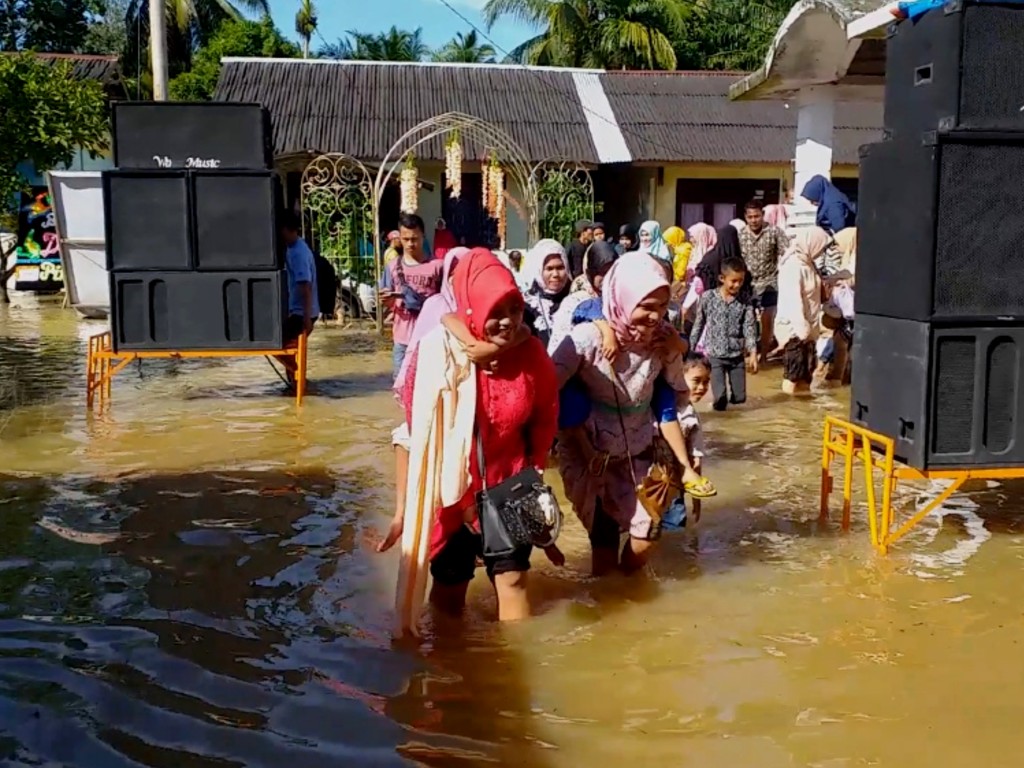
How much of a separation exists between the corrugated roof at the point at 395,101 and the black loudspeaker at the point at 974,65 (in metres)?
13.5

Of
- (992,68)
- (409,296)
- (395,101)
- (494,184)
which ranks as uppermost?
(395,101)

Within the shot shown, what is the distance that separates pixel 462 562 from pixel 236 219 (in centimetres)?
525

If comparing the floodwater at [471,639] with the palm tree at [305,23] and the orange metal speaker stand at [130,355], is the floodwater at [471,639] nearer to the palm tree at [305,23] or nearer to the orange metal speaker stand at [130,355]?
the orange metal speaker stand at [130,355]

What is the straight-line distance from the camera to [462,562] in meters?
4.31

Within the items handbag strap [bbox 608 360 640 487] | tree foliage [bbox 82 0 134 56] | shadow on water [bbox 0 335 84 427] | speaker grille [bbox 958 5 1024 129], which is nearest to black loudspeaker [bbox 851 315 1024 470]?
speaker grille [bbox 958 5 1024 129]

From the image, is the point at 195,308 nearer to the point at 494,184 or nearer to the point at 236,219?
the point at 236,219

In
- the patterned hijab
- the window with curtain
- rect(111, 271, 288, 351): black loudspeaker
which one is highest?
the window with curtain

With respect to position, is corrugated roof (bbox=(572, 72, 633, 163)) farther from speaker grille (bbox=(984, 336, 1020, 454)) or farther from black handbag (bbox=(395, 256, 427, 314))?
speaker grille (bbox=(984, 336, 1020, 454))

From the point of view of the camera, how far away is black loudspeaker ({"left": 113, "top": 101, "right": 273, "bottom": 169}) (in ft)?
29.5

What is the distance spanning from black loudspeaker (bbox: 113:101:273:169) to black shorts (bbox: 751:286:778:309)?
480 centimetres

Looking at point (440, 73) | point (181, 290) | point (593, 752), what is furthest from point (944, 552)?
point (440, 73)

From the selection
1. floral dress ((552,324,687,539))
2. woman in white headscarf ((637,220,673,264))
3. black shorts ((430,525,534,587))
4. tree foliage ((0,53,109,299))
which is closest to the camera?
black shorts ((430,525,534,587))

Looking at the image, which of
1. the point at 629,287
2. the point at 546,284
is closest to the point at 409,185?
the point at 546,284

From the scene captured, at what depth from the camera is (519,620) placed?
170 inches
